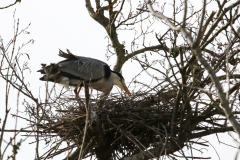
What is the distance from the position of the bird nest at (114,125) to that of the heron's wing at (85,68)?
1.60m

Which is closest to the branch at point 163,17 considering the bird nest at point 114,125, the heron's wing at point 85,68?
the bird nest at point 114,125

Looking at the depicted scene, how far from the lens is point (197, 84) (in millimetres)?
3320

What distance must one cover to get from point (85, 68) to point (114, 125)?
2.39 metres

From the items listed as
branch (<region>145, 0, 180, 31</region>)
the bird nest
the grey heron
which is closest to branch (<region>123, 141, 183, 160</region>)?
the bird nest

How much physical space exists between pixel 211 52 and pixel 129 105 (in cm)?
124

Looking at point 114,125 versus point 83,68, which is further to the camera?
point 83,68

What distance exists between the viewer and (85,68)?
614 centimetres

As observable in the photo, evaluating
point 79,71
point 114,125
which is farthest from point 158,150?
point 79,71

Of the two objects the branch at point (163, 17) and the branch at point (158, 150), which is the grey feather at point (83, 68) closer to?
the branch at point (158, 150)

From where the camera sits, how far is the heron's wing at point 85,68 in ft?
19.8

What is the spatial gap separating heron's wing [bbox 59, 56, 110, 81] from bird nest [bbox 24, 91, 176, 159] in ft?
5.25

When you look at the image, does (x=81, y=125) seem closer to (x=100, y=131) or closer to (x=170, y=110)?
(x=100, y=131)

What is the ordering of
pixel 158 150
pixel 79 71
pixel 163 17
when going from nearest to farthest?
pixel 163 17 → pixel 158 150 → pixel 79 71

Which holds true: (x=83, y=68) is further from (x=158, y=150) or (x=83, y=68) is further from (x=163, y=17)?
(x=163, y=17)
